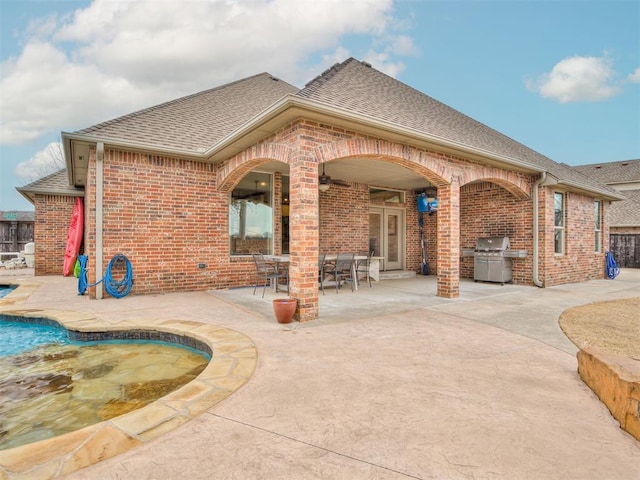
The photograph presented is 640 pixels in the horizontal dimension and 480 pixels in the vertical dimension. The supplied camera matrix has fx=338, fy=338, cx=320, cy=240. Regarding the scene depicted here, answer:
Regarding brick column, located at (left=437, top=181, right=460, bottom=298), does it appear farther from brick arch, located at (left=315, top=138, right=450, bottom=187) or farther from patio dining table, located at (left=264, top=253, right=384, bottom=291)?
patio dining table, located at (left=264, top=253, right=384, bottom=291)

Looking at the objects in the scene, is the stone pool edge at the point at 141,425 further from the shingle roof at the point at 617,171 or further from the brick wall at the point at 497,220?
the shingle roof at the point at 617,171

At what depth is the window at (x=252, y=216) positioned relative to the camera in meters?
8.07

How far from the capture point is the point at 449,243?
6.90 metres

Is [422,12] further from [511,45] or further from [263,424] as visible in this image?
[263,424]

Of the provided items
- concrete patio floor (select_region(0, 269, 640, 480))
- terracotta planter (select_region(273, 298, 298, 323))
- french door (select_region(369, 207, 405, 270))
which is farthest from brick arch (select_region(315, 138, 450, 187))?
french door (select_region(369, 207, 405, 270))

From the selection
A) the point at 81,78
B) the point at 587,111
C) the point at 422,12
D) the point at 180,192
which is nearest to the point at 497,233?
the point at 422,12

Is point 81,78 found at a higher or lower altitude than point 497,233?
higher

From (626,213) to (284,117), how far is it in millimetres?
21046

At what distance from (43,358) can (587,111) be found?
37508mm

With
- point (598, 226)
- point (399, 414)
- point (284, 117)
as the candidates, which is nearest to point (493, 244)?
point (598, 226)

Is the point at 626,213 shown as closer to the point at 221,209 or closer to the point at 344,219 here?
the point at 344,219

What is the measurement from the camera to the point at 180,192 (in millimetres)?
7340

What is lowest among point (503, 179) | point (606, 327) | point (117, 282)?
point (606, 327)

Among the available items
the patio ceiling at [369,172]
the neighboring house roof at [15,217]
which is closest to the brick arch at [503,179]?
the patio ceiling at [369,172]
